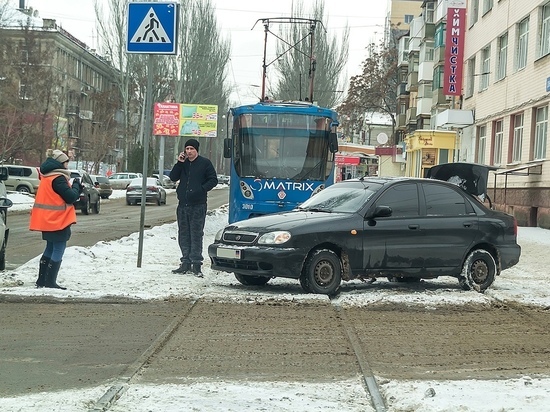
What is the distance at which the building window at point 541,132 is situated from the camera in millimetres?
29594

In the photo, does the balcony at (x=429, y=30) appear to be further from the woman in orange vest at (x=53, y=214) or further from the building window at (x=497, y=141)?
the woman in orange vest at (x=53, y=214)

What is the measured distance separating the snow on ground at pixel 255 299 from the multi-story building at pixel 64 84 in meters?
20.9

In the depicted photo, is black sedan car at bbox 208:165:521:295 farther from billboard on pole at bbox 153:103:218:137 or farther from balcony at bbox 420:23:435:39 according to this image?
billboard on pole at bbox 153:103:218:137

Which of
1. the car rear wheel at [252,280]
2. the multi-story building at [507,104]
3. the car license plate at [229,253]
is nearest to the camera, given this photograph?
the car license plate at [229,253]

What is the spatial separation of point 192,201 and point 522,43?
2411cm

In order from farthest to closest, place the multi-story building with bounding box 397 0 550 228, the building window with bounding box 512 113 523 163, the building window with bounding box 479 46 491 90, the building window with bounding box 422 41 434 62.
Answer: the building window with bounding box 422 41 434 62
the building window with bounding box 479 46 491 90
the building window with bounding box 512 113 523 163
the multi-story building with bounding box 397 0 550 228

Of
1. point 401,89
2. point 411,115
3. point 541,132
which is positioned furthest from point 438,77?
point 541,132

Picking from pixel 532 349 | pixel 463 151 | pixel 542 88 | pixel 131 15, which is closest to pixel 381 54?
pixel 463 151

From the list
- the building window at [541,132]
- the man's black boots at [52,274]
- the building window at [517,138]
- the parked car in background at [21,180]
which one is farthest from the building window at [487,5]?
the man's black boots at [52,274]

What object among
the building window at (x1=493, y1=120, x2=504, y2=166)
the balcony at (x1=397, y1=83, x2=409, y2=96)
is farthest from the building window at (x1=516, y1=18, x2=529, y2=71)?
the balcony at (x1=397, y1=83, x2=409, y2=96)

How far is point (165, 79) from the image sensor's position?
76.6 metres

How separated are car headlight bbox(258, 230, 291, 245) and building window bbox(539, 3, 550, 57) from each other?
2120 centimetres

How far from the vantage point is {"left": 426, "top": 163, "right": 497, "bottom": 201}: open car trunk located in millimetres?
15523

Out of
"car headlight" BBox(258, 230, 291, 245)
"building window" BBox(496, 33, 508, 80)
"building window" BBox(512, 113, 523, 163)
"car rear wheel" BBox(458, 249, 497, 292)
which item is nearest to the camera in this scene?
"car headlight" BBox(258, 230, 291, 245)
